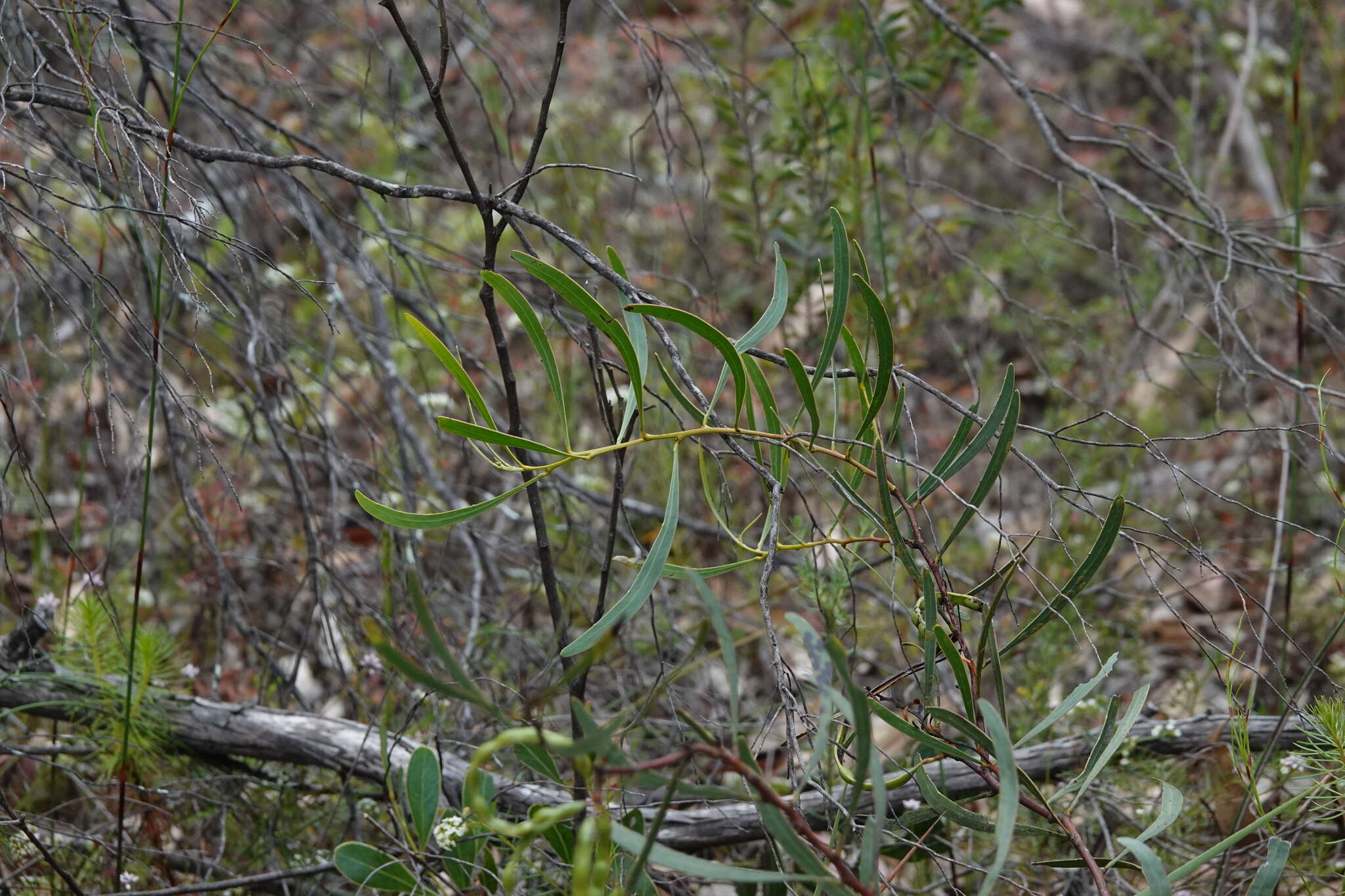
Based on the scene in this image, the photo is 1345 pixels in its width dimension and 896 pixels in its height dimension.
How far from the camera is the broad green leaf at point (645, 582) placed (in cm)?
94

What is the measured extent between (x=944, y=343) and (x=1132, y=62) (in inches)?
67.0

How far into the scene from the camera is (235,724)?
5.73 ft

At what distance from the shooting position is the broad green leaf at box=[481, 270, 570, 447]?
96cm

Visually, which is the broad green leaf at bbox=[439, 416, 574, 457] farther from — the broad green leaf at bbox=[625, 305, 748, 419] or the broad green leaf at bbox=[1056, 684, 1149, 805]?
the broad green leaf at bbox=[1056, 684, 1149, 805]

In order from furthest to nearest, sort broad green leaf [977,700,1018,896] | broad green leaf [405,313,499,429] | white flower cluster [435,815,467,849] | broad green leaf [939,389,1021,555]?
1. white flower cluster [435,815,467,849]
2. broad green leaf [939,389,1021,555]
3. broad green leaf [405,313,499,429]
4. broad green leaf [977,700,1018,896]

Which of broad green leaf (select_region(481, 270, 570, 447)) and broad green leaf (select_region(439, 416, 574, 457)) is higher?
broad green leaf (select_region(481, 270, 570, 447))

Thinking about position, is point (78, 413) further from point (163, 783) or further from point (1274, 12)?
point (1274, 12)

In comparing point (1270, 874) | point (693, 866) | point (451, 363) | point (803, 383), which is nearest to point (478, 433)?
A: point (451, 363)

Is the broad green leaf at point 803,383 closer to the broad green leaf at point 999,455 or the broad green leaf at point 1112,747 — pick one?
the broad green leaf at point 999,455

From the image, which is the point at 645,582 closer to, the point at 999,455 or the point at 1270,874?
the point at 999,455

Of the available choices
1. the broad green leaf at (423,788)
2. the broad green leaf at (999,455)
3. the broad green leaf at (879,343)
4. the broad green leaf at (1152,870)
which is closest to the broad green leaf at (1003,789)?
the broad green leaf at (1152,870)

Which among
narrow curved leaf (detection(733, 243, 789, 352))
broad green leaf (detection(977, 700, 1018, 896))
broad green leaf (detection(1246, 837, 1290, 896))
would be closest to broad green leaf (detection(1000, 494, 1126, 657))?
broad green leaf (detection(977, 700, 1018, 896))

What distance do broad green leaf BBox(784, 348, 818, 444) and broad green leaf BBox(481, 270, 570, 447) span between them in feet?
0.76

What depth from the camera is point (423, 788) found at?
1260 mm
